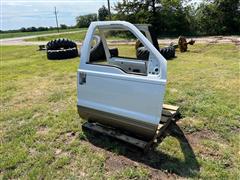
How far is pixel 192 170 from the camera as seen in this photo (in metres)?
2.91

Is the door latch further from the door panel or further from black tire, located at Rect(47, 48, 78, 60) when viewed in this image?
black tire, located at Rect(47, 48, 78, 60)

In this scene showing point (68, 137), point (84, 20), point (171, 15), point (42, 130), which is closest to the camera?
point (68, 137)

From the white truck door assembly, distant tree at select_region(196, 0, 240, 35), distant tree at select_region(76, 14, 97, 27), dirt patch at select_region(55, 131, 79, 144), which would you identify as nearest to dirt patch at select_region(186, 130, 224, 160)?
the white truck door assembly

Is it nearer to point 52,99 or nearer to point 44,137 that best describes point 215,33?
point 52,99

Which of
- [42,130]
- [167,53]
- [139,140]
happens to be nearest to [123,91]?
[139,140]

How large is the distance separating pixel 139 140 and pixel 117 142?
1.21 feet

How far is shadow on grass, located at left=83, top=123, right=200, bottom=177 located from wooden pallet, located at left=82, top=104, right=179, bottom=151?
0.33 feet

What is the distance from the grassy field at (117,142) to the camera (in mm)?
2996

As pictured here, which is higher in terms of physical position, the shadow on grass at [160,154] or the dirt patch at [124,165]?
the shadow on grass at [160,154]

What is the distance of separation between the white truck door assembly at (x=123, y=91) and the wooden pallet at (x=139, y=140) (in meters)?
0.08

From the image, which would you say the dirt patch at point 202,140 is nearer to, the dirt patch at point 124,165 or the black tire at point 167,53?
the dirt patch at point 124,165

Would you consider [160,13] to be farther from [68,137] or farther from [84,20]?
[84,20]

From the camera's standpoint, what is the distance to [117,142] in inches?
142

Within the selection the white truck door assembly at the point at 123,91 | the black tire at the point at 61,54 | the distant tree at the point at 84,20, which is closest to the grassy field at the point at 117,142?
the white truck door assembly at the point at 123,91
